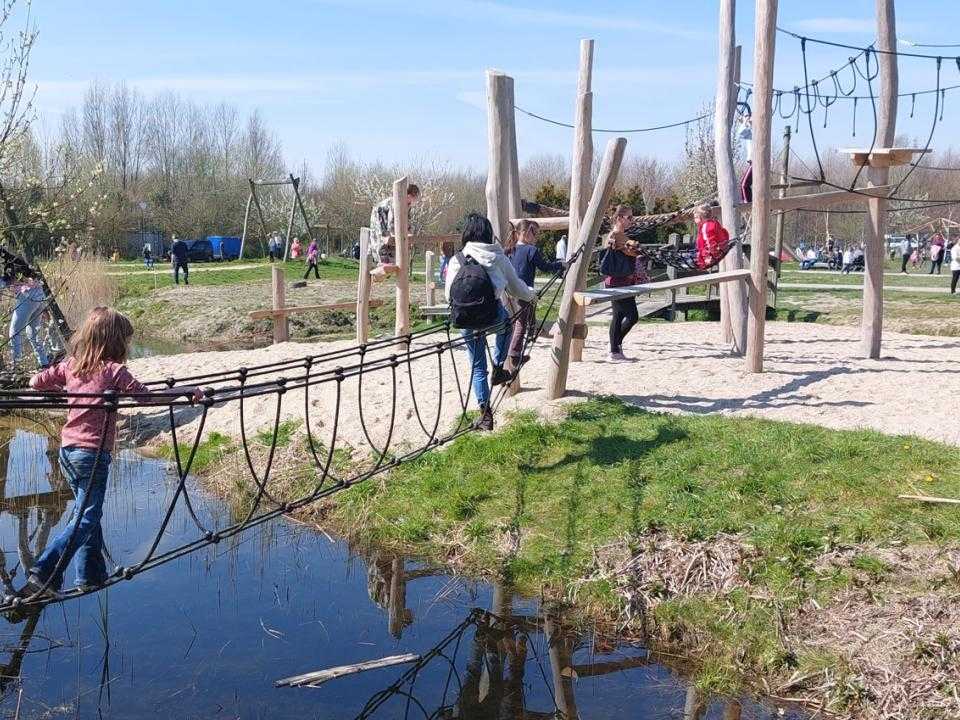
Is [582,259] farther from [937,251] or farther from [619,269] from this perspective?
[937,251]

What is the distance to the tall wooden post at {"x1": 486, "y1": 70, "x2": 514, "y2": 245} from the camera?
8.71 m

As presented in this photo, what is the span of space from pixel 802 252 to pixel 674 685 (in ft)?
122

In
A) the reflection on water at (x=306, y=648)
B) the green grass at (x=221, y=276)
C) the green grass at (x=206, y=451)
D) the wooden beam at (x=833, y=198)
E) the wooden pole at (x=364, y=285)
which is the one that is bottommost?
the reflection on water at (x=306, y=648)

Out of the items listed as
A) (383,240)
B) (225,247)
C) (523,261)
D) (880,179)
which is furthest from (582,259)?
(225,247)

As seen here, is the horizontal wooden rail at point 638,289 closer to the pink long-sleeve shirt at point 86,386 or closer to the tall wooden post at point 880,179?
the tall wooden post at point 880,179

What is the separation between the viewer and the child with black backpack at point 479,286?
696cm

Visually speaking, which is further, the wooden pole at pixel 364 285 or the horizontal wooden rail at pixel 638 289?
the wooden pole at pixel 364 285

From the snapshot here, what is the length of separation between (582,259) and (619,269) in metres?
1.98

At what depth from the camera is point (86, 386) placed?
4719mm

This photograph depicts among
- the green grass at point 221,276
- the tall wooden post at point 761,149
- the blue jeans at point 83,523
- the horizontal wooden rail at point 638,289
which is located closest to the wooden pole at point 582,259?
the horizontal wooden rail at point 638,289

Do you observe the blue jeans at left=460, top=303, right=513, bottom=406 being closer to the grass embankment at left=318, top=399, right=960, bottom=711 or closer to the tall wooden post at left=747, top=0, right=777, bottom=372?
the grass embankment at left=318, top=399, right=960, bottom=711

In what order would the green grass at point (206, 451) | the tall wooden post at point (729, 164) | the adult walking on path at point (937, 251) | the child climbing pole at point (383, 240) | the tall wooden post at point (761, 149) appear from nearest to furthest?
1. the tall wooden post at point (761, 149)
2. the green grass at point (206, 451)
3. the tall wooden post at point (729, 164)
4. the child climbing pole at point (383, 240)
5. the adult walking on path at point (937, 251)

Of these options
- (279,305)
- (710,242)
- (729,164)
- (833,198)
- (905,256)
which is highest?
(729,164)

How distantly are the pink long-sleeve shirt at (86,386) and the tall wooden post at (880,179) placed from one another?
7244 millimetres
